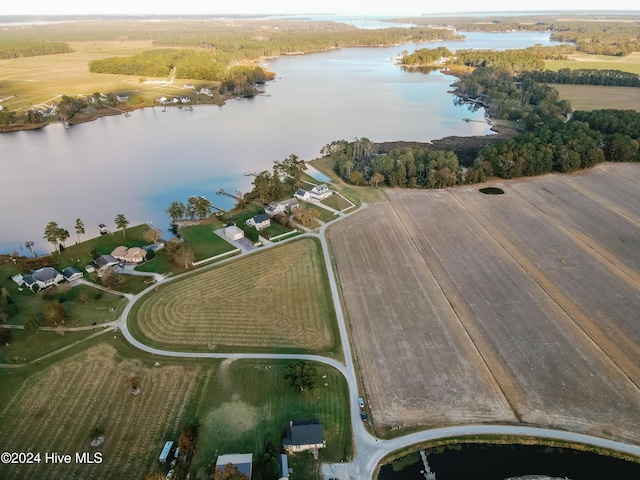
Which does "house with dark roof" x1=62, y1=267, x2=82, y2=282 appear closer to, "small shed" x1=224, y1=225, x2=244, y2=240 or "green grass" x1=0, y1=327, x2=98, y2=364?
"green grass" x1=0, y1=327, x2=98, y2=364

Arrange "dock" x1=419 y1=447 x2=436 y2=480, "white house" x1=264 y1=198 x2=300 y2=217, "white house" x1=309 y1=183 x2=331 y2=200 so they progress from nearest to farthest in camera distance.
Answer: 1. "dock" x1=419 y1=447 x2=436 y2=480
2. "white house" x1=264 y1=198 x2=300 y2=217
3. "white house" x1=309 y1=183 x2=331 y2=200

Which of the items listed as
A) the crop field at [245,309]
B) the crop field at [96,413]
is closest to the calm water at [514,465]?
the crop field at [245,309]

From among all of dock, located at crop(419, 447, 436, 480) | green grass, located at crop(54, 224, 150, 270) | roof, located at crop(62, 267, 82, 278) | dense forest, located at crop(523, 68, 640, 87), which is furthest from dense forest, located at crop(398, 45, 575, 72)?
dock, located at crop(419, 447, 436, 480)

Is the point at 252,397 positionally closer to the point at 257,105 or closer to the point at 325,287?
the point at 325,287

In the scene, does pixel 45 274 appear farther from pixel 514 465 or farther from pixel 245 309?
pixel 514 465

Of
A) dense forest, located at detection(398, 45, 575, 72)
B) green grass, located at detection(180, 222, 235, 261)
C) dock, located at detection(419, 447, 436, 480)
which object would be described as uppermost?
dense forest, located at detection(398, 45, 575, 72)

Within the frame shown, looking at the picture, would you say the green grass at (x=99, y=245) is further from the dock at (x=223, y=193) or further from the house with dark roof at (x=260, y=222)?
the dock at (x=223, y=193)

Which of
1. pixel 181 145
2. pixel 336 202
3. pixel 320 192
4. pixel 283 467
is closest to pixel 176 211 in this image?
pixel 320 192
